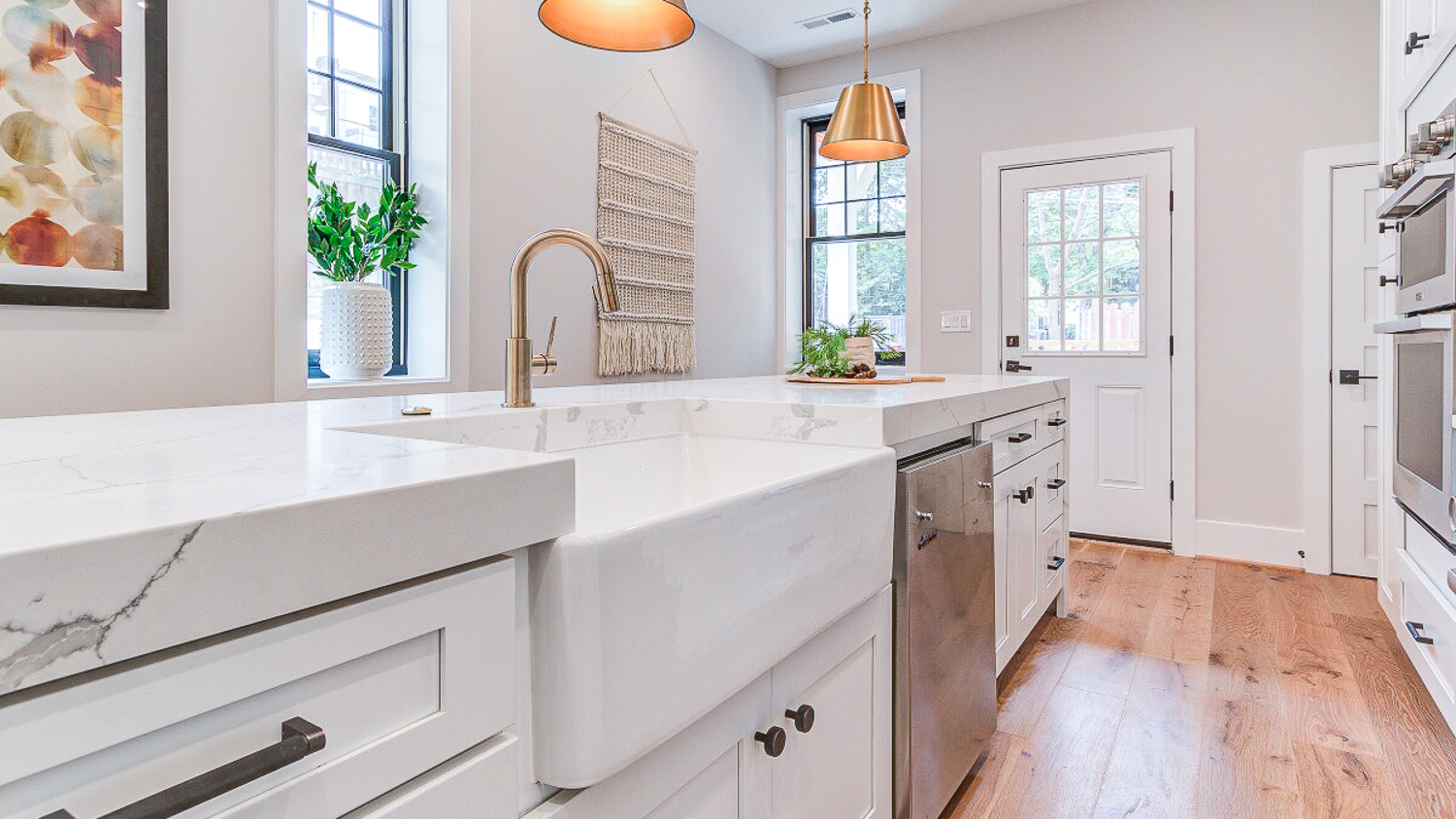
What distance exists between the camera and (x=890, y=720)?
1.32 meters

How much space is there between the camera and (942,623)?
4.78 ft

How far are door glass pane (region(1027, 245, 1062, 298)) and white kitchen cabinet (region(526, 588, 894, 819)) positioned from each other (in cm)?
324

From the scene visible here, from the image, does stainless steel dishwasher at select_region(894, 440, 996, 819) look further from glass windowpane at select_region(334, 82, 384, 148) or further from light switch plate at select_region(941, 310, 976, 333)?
light switch plate at select_region(941, 310, 976, 333)

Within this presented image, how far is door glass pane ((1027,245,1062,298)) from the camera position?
407cm

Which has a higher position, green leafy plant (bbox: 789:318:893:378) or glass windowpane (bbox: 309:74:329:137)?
glass windowpane (bbox: 309:74:329:137)

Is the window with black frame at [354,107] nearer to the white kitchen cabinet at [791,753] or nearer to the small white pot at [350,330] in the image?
the small white pot at [350,330]

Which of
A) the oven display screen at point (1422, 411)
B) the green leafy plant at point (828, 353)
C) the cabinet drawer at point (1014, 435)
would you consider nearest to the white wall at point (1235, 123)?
the oven display screen at point (1422, 411)

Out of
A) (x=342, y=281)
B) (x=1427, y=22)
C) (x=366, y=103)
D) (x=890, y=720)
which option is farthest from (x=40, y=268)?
(x=1427, y=22)

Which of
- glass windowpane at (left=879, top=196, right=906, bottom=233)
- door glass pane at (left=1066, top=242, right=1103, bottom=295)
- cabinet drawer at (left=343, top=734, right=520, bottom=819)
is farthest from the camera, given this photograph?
glass windowpane at (left=879, top=196, right=906, bottom=233)

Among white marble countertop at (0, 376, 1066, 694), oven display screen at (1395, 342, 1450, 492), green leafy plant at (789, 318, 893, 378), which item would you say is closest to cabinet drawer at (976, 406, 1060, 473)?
green leafy plant at (789, 318, 893, 378)

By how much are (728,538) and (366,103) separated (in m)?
2.63

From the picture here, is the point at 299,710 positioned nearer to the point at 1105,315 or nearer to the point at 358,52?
the point at 358,52

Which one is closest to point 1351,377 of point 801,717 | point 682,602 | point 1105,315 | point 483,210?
point 1105,315

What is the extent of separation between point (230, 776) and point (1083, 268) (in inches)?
166
